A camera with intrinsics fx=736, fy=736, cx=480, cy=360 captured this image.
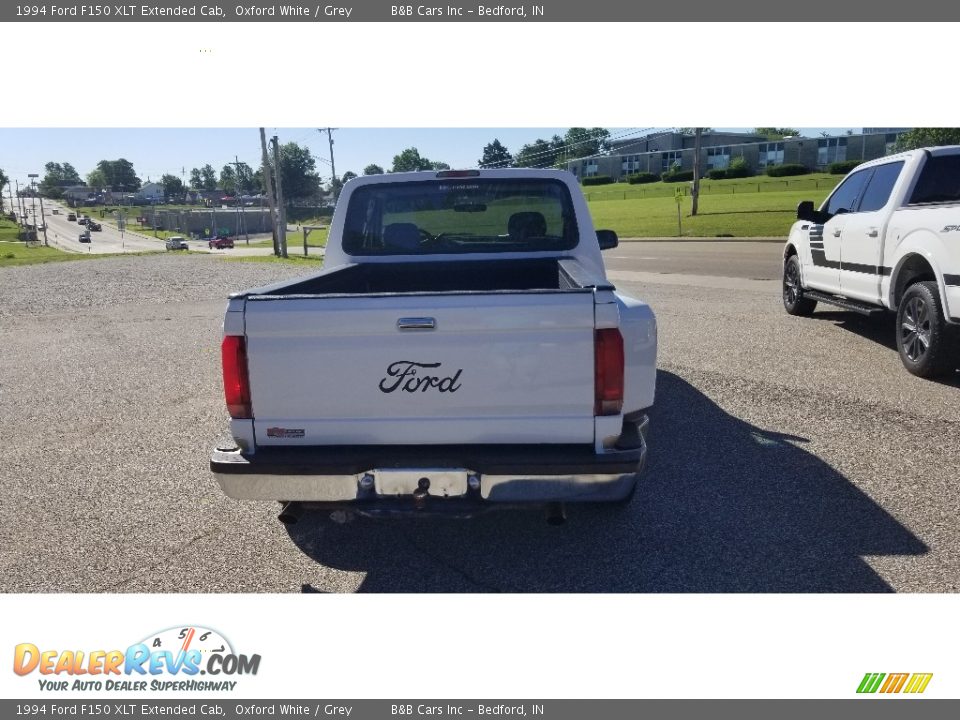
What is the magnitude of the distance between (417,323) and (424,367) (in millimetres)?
210

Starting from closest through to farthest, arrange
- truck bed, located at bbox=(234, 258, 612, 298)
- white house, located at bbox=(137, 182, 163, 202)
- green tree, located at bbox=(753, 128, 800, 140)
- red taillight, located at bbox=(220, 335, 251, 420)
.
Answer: red taillight, located at bbox=(220, 335, 251, 420), truck bed, located at bbox=(234, 258, 612, 298), green tree, located at bbox=(753, 128, 800, 140), white house, located at bbox=(137, 182, 163, 202)

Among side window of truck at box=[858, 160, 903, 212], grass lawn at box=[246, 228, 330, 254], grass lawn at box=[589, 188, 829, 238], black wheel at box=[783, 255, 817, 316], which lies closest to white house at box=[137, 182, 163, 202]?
grass lawn at box=[246, 228, 330, 254]

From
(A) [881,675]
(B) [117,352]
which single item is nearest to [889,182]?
(A) [881,675]

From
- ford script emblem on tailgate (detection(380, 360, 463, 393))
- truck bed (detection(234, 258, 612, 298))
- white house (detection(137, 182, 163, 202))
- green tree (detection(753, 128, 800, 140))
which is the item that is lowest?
ford script emblem on tailgate (detection(380, 360, 463, 393))

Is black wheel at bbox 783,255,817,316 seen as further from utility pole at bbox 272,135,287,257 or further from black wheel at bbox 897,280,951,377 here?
utility pole at bbox 272,135,287,257

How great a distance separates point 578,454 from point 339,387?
110cm

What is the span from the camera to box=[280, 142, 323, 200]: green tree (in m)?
110

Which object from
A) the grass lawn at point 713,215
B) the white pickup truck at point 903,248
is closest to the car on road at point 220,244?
the grass lawn at point 713,215

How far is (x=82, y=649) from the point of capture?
316 centimetres

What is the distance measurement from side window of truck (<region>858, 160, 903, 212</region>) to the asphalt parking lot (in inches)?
64.3

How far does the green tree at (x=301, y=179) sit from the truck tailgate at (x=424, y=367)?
368 ft
